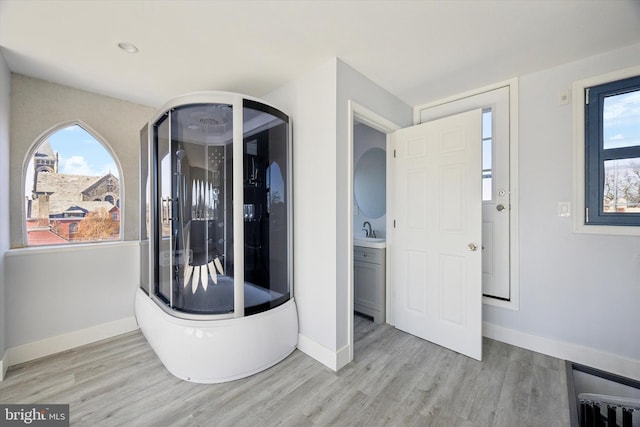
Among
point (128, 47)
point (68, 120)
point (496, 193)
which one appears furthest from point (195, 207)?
point (496, 193)

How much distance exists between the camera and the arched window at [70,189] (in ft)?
7.71

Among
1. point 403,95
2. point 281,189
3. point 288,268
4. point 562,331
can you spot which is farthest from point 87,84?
point 562,331

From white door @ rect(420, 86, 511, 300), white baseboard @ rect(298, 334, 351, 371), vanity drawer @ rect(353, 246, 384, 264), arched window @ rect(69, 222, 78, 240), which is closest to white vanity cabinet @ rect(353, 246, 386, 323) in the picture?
vanity drawer @ rect(353, 246, 384, 264)

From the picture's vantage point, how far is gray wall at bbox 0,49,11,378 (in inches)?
77.7

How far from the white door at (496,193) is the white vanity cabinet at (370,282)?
984 millimetres

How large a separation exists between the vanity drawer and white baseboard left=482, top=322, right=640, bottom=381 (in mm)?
1160

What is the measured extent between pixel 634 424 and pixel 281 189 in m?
3.08

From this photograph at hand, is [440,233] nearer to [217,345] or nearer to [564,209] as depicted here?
[564,209]

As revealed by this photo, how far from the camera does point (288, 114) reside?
8.09 ft

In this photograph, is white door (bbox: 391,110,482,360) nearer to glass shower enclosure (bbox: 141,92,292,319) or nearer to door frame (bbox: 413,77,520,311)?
door frame (bbox: 413,77,520,311)

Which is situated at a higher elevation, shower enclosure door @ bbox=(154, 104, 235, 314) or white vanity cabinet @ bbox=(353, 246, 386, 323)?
shower enclosure door @ bbox=(154, 104, 235, 314)
